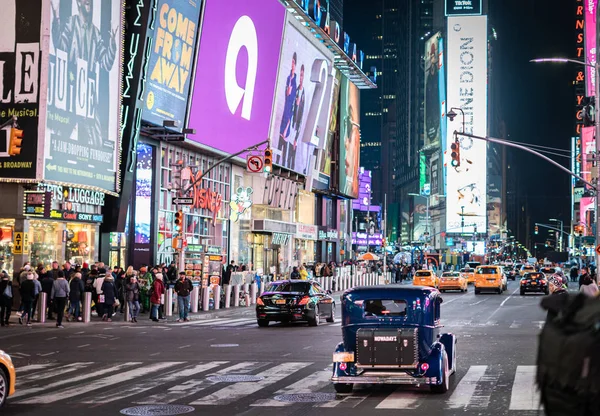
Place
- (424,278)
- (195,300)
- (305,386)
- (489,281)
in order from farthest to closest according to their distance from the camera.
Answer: (424,278) < (489,281) < (195,300) < (305,386)

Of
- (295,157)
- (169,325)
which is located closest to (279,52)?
(295,157)

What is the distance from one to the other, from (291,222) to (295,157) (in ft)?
18.1

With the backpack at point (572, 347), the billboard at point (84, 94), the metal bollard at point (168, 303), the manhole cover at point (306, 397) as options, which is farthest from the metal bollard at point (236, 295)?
the backpack at point (572, 347)

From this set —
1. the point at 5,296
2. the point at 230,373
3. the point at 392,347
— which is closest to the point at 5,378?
the point at 230,373

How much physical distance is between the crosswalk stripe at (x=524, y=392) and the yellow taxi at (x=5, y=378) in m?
6.94

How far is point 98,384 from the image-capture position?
15.2 metres

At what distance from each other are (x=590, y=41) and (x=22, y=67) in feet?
Answer: 246

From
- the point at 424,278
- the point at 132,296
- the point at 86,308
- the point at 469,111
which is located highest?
the point at 469,111

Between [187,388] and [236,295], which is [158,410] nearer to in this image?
[187,388]

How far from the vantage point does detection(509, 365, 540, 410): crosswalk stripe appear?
1257 centimetres

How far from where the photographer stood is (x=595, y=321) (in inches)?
166

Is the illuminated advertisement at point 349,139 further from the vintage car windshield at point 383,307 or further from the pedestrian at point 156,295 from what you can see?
the vintage car windshield at point 383,307

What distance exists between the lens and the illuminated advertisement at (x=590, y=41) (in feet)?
302

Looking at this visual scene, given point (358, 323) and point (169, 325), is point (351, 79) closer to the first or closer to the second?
point (169, 325)
